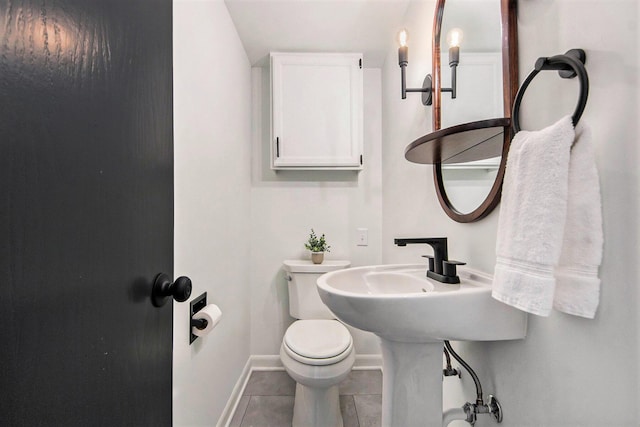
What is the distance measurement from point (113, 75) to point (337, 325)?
4.84 feet

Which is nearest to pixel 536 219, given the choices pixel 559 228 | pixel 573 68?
pixel 559 228

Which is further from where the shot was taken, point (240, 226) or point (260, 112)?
point (260, 112)

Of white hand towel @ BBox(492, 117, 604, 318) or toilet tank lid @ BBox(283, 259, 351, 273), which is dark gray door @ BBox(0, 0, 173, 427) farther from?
toilet tank lid @ BBox(283, 259, 351, 273)

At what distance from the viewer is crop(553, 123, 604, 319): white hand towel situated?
45 cm

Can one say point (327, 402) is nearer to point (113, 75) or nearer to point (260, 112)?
point (113, 75)

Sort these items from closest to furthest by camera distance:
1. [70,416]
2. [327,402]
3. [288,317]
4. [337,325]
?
[70,416] < [327,402] < [337,325] < [288,317]

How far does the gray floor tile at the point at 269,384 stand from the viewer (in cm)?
169

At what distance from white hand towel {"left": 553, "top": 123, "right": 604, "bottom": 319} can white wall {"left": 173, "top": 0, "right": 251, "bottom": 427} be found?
3.37 ft

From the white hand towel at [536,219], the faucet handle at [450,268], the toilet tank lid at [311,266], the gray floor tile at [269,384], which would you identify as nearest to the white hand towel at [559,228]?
the white hand towel at [536,219]

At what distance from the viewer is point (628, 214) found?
447 mm

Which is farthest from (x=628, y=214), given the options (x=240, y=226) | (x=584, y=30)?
(x=240, y=226)

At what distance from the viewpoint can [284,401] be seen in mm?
1612

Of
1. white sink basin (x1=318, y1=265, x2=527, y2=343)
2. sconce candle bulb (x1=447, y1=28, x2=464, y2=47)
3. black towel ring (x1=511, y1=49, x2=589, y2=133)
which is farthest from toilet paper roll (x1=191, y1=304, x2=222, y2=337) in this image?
A: sconce candle bulb (x1=447, y1=28, x2=464, y2=47)

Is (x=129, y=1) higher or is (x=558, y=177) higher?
(x=129, y=1)
